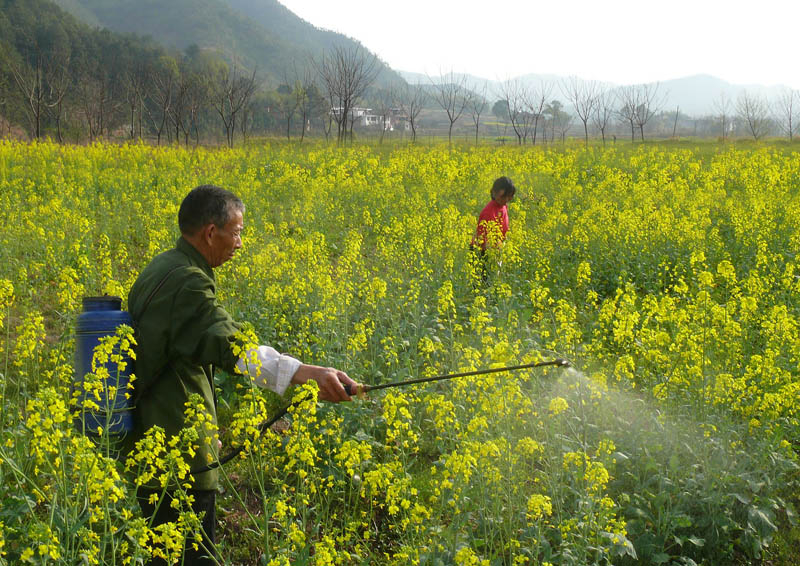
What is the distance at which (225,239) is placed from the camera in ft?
9.93

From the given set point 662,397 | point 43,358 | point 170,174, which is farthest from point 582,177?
point 43,358

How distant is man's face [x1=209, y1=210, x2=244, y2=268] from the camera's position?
118 inches

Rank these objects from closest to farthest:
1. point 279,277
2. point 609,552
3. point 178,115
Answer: point 609,552
point 279,277
point 178,115

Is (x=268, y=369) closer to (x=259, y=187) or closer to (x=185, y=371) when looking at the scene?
(x=185, y=371)

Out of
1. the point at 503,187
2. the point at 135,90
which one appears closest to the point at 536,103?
the point at 135,90

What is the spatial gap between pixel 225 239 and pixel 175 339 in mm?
566

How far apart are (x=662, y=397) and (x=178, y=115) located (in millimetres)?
34366

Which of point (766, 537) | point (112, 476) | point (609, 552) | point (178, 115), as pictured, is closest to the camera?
point (112, 476)

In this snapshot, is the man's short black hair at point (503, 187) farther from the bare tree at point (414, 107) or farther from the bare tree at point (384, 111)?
the bare tree at point (414, 107)

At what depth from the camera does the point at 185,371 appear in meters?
2.87

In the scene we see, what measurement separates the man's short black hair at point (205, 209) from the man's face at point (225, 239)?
1.1 inches

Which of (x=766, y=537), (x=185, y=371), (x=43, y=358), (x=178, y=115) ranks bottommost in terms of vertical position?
(x=766, y=537)

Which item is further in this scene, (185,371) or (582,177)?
(582,177)

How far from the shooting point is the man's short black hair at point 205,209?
2938 millimetres
